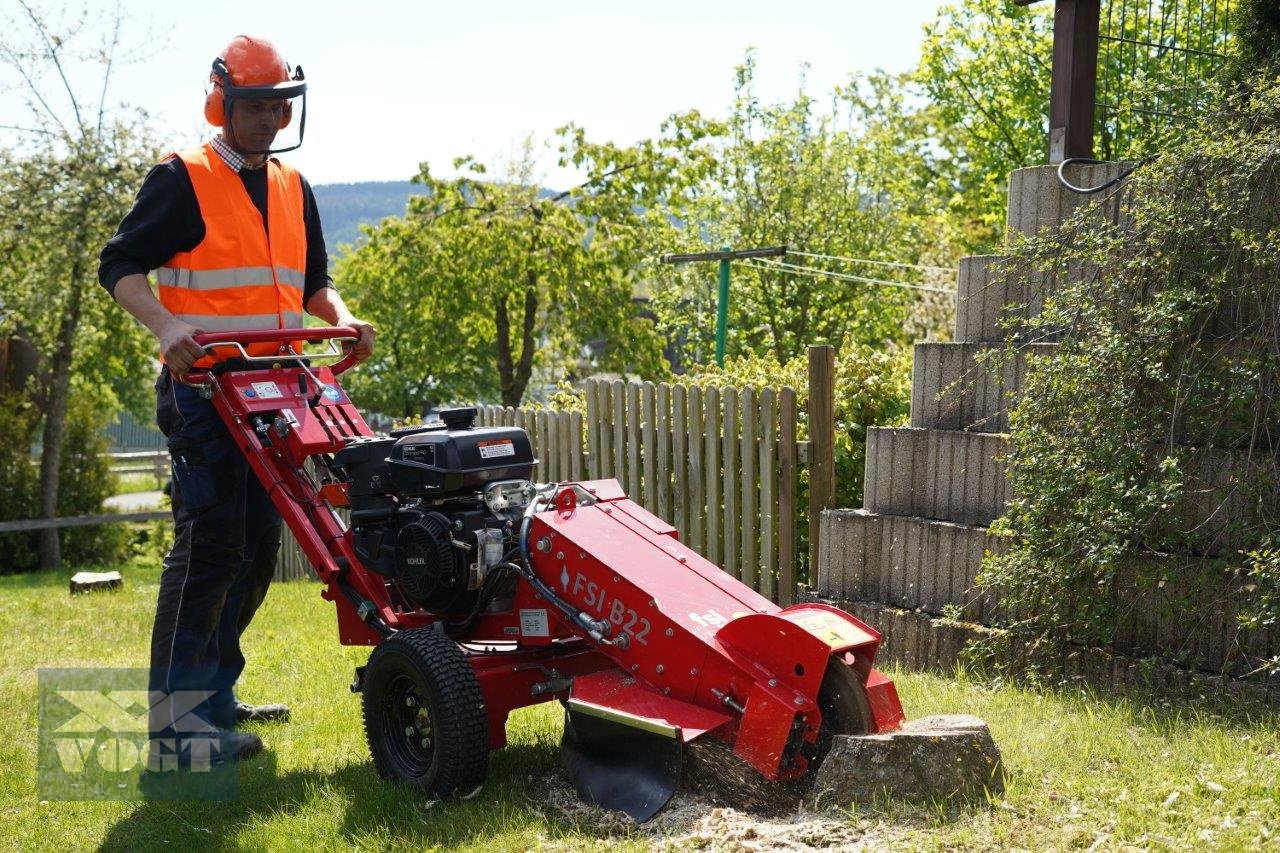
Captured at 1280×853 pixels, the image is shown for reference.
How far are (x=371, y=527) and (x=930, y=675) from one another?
2.63m

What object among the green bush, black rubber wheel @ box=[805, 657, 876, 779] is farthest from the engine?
the green bush

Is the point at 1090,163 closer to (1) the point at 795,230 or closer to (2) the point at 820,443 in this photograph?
(2) the point at 820,443

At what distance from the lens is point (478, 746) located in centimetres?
414

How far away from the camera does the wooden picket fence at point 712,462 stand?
712 cm

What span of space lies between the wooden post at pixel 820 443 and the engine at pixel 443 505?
2633 mm

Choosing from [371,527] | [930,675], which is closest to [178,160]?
[371,527]

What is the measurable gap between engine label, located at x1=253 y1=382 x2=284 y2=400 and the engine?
1.41 ft

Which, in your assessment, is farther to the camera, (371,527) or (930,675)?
(930,675)

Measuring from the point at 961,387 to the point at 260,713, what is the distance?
11.8ft

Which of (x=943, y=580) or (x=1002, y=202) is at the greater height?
(x=1002, y=202)

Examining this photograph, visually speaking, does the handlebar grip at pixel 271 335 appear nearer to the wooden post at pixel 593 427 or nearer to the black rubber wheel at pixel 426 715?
the black rubber wheel at pixel 426 715

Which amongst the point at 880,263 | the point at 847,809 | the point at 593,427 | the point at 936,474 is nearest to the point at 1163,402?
the point at 936,474

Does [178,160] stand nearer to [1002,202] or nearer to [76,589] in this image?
[76,589]

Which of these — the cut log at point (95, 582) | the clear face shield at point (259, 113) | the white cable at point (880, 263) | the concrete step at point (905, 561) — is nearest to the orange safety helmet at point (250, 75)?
the clear face shield at point (259, 113)
